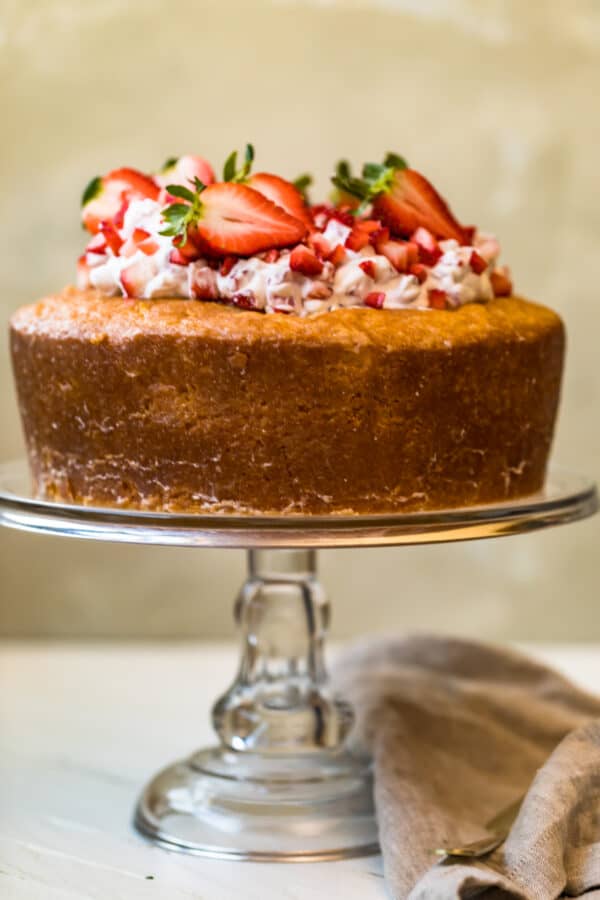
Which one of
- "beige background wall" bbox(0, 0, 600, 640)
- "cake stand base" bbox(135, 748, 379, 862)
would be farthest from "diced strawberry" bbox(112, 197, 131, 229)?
"beige background wall" bbox(0, 0, 600, 640)

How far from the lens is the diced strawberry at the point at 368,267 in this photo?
164cm

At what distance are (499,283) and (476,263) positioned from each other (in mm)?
119

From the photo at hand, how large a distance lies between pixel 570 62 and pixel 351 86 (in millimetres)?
476

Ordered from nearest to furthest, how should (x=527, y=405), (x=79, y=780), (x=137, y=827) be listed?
(x=527, y=405) → (x=137, y=827) → (x=79, y=780)

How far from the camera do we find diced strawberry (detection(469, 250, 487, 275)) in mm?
1736

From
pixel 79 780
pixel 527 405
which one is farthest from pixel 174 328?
pixel 79 780

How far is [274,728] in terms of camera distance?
1.91 m

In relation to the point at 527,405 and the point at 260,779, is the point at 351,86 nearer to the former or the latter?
the point at 527,405

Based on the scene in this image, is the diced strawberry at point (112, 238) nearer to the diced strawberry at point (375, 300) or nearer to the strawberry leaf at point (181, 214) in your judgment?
the strawberry leaf at point (181, 214)

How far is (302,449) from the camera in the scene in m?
1.60

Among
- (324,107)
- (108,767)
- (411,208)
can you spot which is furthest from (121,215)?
(324,107)

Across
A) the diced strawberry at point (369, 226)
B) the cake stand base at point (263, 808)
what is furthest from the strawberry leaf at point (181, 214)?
the cake stand base at point (263, 808)

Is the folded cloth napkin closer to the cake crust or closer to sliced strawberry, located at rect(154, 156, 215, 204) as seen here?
the cake crust

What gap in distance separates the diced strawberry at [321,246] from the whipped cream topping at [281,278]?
12 millimetres
